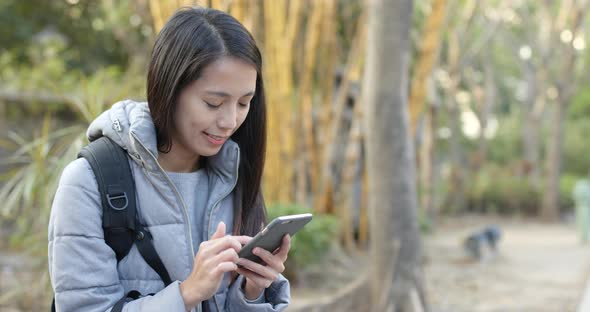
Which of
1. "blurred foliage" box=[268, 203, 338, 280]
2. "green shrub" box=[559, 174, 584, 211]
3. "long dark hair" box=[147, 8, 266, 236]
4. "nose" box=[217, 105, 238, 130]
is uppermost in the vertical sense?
"long dark hair" box=[147, 8, 266, 236]

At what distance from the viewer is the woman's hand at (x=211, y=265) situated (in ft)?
4.35

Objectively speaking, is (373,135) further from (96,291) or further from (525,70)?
(525,70)

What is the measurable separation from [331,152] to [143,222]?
564cm

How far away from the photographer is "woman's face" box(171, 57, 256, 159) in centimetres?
146

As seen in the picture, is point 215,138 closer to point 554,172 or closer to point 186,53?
point 186,53

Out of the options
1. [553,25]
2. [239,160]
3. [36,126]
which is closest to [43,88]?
[36,126]

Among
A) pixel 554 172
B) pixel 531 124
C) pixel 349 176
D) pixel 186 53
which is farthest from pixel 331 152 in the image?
pixel 531 124

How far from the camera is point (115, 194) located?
4.56 feet

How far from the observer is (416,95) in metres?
6.09

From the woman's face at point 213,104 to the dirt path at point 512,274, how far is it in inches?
198

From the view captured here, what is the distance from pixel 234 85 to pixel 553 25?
14738 millimetres

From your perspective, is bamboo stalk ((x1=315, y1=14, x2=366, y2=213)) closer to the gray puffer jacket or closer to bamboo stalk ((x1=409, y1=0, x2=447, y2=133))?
bamboo stalk ((x1=409, y1=0, x2=447, y2=133))

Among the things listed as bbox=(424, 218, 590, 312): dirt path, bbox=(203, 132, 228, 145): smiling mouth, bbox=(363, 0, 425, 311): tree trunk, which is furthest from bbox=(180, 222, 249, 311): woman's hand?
bbox=(424, 218, 590, 312): dirt path

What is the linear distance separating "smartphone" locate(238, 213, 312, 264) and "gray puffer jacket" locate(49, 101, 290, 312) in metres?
0.14
